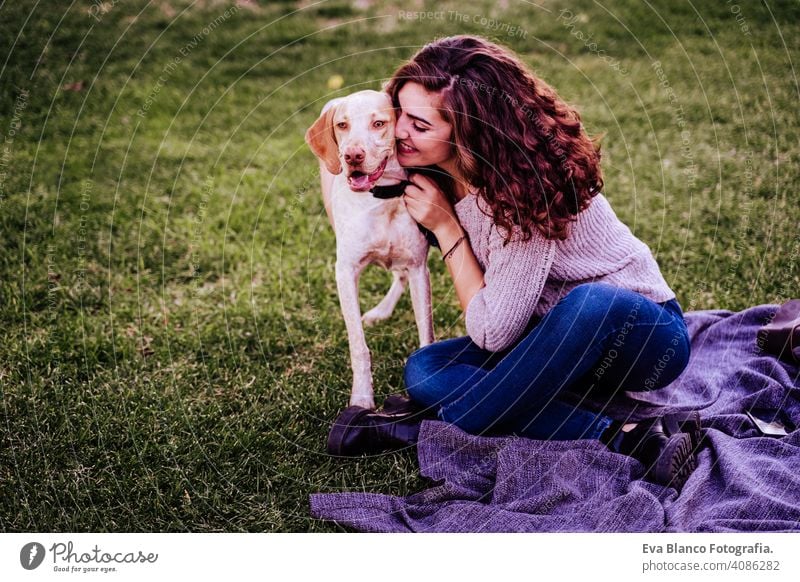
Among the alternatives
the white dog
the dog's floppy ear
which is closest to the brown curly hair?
the white dog

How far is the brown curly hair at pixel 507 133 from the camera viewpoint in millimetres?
3398

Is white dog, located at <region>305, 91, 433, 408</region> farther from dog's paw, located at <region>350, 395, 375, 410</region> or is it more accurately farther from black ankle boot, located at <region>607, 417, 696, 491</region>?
black ankle boot, located at <region>607, 417, 696, 491</region>

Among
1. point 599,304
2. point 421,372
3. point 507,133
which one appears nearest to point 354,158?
point 507,133

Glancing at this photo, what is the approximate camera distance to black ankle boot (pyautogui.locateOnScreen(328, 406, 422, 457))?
3686 millimetres

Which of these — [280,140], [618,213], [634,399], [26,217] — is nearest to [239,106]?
[280,140]

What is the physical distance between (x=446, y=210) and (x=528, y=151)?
1.45 ft

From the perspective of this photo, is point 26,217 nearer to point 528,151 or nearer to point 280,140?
point 280,140

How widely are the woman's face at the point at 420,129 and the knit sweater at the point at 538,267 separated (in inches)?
10.8

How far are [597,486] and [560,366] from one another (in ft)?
1.63

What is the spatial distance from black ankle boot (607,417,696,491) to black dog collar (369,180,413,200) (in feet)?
4.55

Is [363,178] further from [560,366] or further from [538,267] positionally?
[560,366]

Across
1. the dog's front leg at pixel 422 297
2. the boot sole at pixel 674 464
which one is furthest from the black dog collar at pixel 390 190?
the boot sole at pixel 674 464

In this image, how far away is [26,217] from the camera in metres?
5.81

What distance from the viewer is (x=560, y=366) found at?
3457mm
